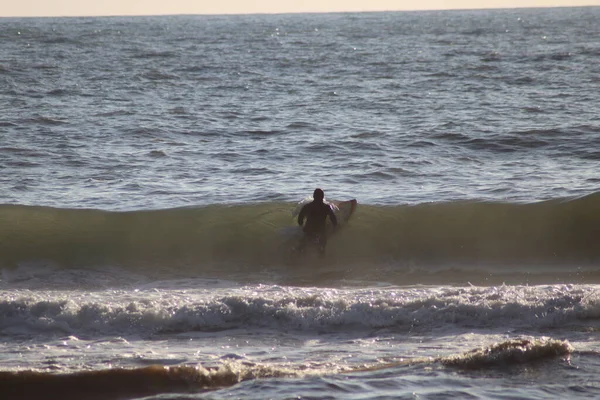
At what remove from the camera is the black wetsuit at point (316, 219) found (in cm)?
1355

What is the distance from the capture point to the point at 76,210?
1520cm

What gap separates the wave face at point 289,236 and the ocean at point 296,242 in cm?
4

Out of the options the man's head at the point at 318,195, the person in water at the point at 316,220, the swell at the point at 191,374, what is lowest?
the swell at the point at 191,374

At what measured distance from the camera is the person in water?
13.6 m

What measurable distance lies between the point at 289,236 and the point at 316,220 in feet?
2.37

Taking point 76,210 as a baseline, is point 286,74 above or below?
above

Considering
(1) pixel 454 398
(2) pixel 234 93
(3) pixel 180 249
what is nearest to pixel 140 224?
(3) pixel 180 249

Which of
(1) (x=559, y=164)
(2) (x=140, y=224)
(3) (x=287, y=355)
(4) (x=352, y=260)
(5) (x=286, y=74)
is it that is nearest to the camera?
(3) (x=287, y=355)

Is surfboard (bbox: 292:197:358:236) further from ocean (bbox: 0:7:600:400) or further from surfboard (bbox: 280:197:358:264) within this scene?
ocean (bbox: 0:7:600:400)

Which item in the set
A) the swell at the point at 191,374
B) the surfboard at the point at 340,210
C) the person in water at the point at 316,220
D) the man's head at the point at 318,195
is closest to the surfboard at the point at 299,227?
the surfboard at the point at 340,210

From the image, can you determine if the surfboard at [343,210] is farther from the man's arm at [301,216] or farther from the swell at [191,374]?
the swell at [191,374]

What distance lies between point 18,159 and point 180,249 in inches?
268

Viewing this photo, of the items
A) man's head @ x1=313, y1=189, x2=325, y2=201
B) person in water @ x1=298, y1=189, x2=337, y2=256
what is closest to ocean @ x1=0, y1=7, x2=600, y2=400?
person in water @ x1=298, y1=189, x2=337, y2=256

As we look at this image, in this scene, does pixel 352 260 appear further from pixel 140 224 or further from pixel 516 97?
pixel 516 97
